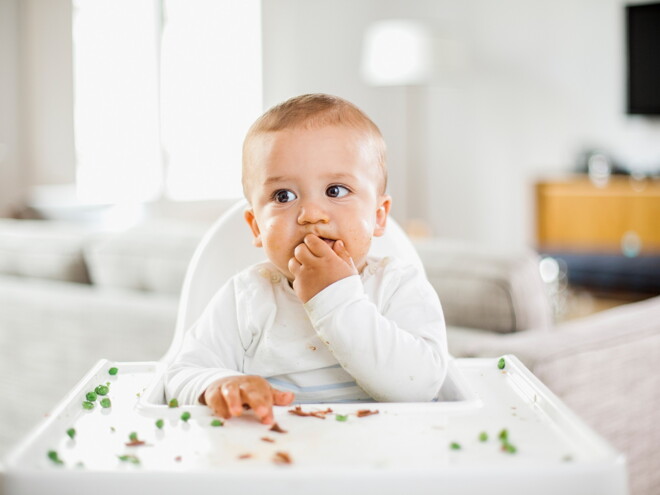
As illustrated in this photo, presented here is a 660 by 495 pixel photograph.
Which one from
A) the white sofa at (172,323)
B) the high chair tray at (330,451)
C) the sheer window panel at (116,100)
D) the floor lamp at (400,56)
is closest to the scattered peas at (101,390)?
the high chair tray at (330,451)

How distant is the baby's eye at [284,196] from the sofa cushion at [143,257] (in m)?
1.01

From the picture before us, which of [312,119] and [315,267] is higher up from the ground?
[312,119]

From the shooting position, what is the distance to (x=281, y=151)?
3.08ft

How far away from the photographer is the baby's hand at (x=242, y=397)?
77cm

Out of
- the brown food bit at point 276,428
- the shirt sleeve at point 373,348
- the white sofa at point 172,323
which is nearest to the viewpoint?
the brown food bit at point 276,428

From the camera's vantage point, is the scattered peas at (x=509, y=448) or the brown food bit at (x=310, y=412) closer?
Result: the scattered peas at (x=509, y=448)

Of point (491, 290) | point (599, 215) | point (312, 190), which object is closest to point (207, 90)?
point (599, 215)

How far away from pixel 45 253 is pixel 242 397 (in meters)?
1.58

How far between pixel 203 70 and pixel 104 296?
3.90m

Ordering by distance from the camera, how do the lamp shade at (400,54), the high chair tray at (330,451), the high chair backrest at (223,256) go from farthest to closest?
the lamp shade at (400,54)
the high chair backrest at (223,256)
the high chair tray at (330,451)

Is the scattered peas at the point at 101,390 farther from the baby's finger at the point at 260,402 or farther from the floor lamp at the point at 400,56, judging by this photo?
the floor lamp at the point at 400,56

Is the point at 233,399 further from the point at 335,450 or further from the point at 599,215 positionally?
the point at 599,215

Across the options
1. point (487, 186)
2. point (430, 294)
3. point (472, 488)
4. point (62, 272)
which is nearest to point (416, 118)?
point (487, 186)

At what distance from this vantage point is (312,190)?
93cm
